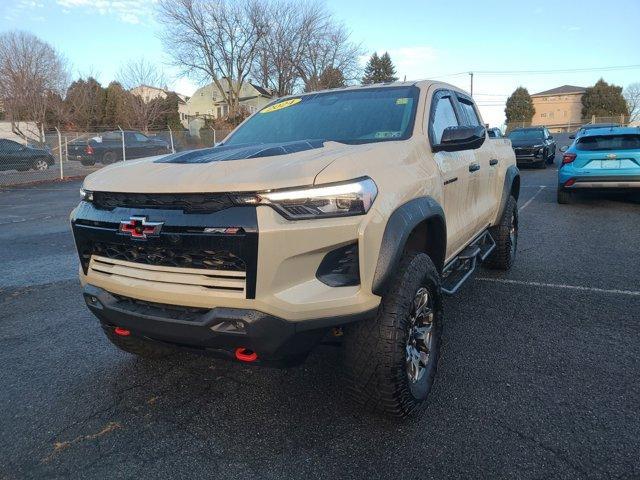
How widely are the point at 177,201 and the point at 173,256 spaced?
0.26 m

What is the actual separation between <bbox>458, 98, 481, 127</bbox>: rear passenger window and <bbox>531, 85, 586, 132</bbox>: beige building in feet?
275

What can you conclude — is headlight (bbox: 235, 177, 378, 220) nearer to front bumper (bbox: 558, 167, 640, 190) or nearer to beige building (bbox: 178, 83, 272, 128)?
front bumper (bbox: 558, 167, 640, 190)

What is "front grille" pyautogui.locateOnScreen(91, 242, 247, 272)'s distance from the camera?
6.86 ft

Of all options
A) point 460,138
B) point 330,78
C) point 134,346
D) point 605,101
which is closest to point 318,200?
point 460,138

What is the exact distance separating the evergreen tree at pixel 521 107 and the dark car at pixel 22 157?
69.2 metres

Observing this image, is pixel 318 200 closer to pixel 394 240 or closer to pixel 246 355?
pixel 394 240

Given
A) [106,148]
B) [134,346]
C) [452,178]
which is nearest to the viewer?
[134,346]

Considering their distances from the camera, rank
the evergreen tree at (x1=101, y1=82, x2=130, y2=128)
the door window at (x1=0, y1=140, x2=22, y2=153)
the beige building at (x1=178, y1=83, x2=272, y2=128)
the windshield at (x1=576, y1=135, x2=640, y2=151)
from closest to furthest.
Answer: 1. the windshield at (x1=576, y1=135, x2=640, y2=151)
2. the door window at (x1=0, y1=140, x2=22, y2=153)
3. the evergreen tree at (x1=101, y1=82, x2=130, y2=128)
4. the beige building at (x1=178, y1=83, x2=272, y2=128)

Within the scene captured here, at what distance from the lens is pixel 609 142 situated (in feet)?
31.0

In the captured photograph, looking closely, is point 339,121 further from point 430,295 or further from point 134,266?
point 134,266

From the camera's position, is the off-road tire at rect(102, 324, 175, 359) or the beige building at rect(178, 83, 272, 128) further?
the beige building at rect(178, 83, 272, 128)

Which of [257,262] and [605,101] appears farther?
[605,101]

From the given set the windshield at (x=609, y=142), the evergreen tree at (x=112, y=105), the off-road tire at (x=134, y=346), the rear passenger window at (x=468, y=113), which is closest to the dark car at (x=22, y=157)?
the off-road tire at (x=134, y=346)

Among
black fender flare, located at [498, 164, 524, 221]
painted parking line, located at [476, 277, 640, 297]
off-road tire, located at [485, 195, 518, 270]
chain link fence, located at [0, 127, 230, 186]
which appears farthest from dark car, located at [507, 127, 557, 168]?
painted parking line, located at [476, 277, 640, 297]
